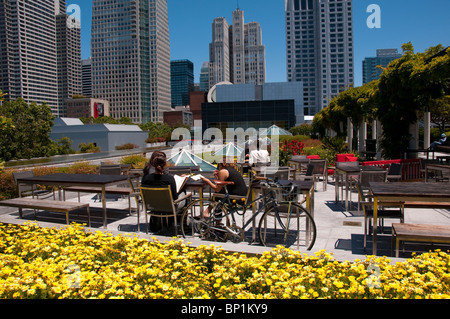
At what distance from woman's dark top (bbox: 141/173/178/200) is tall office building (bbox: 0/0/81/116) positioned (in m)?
157

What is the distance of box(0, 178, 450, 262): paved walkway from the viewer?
4892mm

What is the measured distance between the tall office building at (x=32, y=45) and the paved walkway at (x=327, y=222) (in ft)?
509

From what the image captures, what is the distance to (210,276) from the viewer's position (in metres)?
3.32

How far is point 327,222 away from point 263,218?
91.0 inches

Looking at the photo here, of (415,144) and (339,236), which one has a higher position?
(415,144)

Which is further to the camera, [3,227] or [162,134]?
[162,134]

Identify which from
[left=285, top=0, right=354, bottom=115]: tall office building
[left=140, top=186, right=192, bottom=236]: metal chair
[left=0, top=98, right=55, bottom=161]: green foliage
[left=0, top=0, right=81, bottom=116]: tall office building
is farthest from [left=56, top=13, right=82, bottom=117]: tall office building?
[left=140, top=186, right=192, bottom=236]: metal chair

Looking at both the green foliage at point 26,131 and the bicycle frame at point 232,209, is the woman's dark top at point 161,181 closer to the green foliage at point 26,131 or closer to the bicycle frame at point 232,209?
the bicycle frame at point 232,209

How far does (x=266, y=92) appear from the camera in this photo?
11775 centimetres

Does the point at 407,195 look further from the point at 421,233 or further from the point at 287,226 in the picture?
the point at 287,226

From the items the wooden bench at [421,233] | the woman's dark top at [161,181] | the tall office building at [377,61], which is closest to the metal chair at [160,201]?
the woman's dark top at [161,181]
